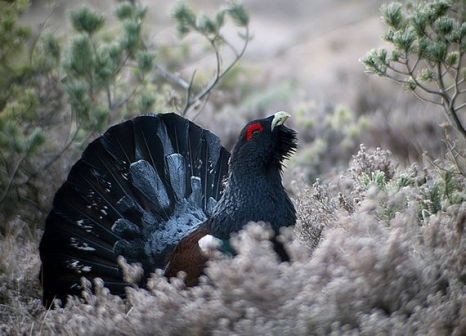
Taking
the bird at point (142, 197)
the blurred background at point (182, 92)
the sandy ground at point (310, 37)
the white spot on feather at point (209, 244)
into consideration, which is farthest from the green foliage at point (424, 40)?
the sandy ground at point (310, 37)

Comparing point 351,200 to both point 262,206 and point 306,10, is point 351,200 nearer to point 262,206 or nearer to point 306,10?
point 262,206

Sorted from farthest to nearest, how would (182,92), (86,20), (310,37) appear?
1. (310,37)
2. (182,92)
3. (86,20)

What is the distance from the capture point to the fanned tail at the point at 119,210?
5023 mm

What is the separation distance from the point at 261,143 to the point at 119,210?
1022mm

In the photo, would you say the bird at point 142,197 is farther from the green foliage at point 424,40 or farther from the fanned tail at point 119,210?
the green foliage at point 424,40

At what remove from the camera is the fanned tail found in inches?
198

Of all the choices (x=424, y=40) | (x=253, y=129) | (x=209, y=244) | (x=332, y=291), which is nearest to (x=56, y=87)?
(x=253, y=129)

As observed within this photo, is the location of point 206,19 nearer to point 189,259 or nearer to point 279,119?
point 279,119

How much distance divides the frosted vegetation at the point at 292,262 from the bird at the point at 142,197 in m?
0.25

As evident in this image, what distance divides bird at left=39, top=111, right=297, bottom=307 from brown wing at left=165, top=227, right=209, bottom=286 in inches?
0.4

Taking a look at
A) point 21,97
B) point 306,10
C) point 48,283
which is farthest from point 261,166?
point 306,10

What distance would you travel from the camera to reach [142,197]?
511 centimetres

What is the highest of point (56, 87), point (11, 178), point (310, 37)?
point (310, 37)

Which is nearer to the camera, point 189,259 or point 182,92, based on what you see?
point 189,259
